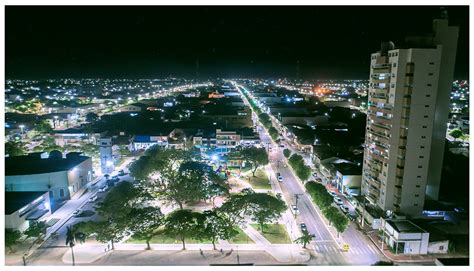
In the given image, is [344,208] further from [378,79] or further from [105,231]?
[105,231]

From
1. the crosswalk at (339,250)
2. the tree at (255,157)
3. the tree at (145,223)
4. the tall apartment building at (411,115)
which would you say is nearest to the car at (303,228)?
the crosswalk at (339,250)

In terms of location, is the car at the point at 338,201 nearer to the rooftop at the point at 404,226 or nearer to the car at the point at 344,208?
the car at the point at 344,208

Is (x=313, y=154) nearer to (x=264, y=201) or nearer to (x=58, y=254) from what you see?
(x=264, y=201)

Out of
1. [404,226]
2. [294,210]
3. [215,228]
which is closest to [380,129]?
[404,226]

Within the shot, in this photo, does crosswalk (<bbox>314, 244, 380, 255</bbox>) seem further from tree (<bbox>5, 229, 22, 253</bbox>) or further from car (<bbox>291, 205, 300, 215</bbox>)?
tree (<bbox>5, 229, 22, 253</bbox>)

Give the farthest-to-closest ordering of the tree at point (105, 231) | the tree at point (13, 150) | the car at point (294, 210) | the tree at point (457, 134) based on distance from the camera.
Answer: the tree at point (457, 134), the tree at point (13, 150), the car at point (294, 210), the tree at point (105, 231)

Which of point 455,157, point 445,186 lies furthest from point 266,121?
point 445,186
